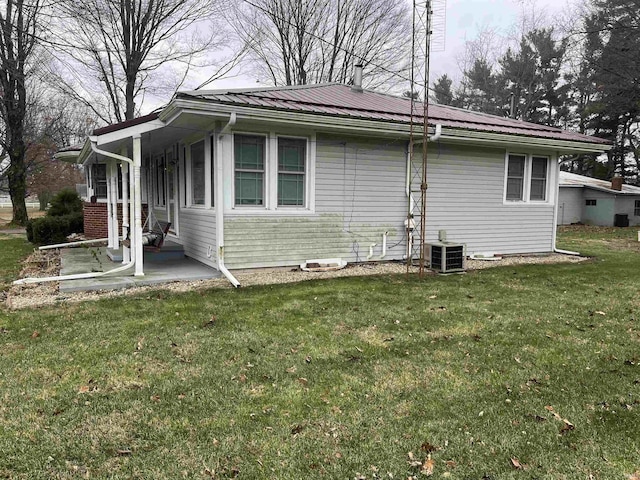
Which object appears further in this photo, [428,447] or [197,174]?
[197,174]

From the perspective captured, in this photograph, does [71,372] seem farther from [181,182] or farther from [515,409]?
[181,182]

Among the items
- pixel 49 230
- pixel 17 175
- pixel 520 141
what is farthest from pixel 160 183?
pixel 17 175

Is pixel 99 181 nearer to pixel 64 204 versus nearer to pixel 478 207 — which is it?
pixel 64 204

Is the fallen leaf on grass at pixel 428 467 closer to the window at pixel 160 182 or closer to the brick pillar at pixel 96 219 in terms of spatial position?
the window at pixel 160 182

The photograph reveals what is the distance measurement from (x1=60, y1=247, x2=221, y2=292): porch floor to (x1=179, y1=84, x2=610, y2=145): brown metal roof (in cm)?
265

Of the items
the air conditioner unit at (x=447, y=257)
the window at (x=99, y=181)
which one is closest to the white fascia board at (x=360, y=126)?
the air conditioner unit at (x=447, y=257)

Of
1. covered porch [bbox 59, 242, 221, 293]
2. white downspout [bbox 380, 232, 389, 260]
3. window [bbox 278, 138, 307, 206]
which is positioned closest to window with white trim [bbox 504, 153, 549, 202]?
white downspout [bbox 380, 232, 389, 260]

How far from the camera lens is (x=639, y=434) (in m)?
2.46

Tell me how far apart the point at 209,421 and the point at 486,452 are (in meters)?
1.56

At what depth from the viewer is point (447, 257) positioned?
7.62 m

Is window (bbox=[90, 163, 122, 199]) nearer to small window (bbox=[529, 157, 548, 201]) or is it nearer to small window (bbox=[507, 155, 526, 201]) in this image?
small window (bbox=[507, 155, 526, 201])

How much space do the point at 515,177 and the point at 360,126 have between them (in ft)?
13.9

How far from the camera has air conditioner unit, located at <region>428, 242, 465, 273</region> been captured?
758 cm

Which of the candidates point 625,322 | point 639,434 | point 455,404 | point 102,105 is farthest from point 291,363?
point 102,105
